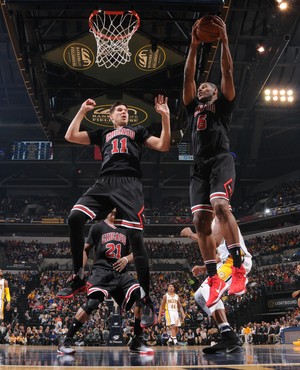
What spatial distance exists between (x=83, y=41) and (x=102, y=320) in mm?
13722

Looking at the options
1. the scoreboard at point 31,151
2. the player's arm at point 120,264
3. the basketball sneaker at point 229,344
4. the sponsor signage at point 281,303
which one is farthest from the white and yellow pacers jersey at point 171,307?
the scoreboard at point 31,151

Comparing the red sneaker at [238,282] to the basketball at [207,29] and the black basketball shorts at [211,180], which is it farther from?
the basketball at [207,29]

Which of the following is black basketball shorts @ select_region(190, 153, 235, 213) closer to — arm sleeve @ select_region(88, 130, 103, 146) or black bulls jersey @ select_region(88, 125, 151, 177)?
black bulls jersey @ select_region(88, 125, 151, 177)

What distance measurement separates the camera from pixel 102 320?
810 inches

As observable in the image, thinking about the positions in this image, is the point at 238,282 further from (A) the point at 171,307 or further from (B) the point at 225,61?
(A) the point at 171,307

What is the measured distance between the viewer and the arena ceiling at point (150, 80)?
10844 mm

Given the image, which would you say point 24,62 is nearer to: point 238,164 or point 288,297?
point 288,297

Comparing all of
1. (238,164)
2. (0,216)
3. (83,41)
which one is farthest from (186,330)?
(0,216)

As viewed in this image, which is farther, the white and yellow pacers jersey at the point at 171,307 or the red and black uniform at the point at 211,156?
the white and yellow pacers jersey at the point at 171,307

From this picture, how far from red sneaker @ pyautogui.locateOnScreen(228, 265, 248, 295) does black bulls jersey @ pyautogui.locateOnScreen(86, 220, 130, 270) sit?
2404 millimetres

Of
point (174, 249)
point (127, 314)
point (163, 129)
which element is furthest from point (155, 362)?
point (174, 249)

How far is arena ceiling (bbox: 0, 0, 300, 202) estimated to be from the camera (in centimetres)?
1084

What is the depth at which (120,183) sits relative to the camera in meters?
4.64

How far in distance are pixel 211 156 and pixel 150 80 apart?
27.4ft
